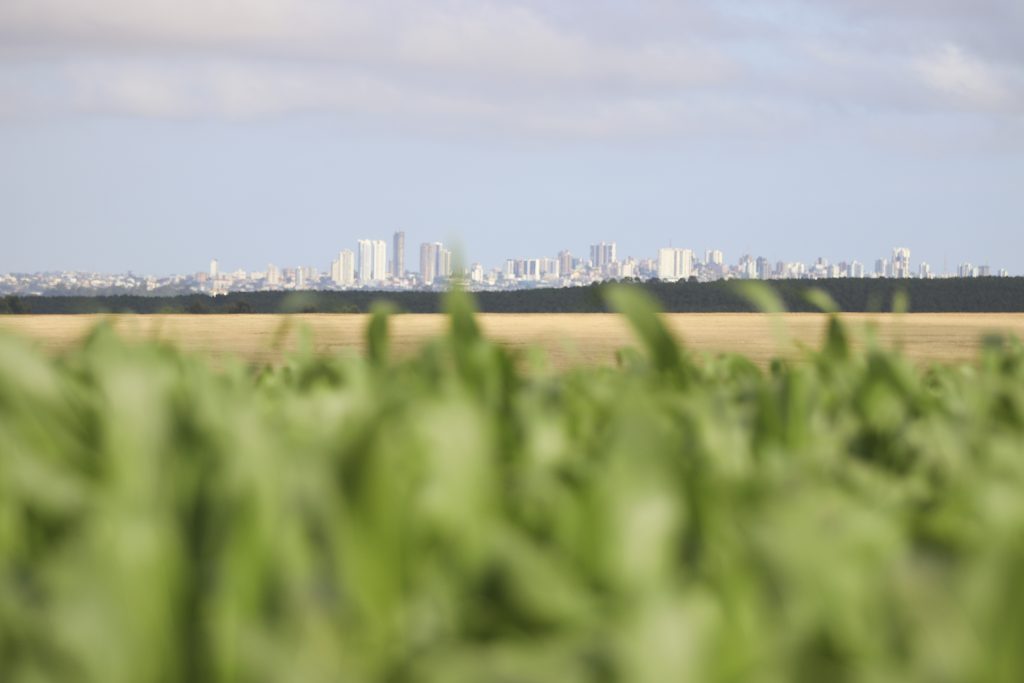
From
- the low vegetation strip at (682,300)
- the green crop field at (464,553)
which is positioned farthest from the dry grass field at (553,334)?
the low vegetation strip at (682,300)

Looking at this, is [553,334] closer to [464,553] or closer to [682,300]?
[464,553]

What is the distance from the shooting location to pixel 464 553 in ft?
2.51

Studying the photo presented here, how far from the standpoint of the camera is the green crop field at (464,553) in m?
0.59

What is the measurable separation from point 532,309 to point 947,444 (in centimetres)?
399

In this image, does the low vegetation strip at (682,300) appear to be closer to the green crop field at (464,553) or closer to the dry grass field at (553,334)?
the dry grass field at (553,334)

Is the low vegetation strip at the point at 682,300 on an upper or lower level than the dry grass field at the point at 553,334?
upper

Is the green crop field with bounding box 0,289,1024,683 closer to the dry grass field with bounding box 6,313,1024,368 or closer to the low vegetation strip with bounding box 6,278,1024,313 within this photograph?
the dry grass field with bounding box 6,313,1024,368

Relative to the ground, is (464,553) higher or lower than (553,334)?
lower

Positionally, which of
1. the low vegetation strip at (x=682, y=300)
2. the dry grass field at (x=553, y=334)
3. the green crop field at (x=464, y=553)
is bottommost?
the green crop field at (x=464, y=553)

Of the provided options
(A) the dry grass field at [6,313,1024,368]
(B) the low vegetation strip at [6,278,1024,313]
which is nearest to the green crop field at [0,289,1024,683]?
(A) the dry grass field at [6,313,1024,368]

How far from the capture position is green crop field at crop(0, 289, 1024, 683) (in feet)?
1.92

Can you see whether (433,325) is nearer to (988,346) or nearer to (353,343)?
(353,343)

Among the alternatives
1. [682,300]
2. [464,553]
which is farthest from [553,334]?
[682,300]

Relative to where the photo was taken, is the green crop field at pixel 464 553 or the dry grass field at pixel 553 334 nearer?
A: the green crop field at pixel 464 553
